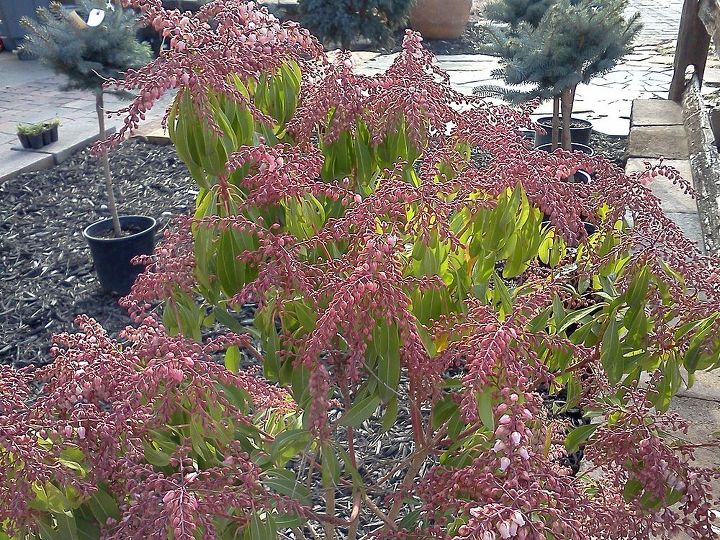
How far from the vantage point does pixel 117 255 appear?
12.7 feet

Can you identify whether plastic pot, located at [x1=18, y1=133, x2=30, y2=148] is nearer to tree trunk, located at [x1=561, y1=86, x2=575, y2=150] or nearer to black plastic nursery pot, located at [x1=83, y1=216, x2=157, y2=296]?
black plastic nursery pot, located at [x1=83, y1=216, x2=157, y2=296]

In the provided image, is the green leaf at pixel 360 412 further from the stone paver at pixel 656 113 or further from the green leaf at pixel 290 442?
the stone paver at pixel 656 113

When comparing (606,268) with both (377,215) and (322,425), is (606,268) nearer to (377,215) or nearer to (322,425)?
(377,215)

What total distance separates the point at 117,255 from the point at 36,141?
8.83 feet

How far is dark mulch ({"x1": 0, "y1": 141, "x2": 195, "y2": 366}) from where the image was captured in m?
3.75

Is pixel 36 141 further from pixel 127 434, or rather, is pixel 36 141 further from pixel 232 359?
pixel 127 434

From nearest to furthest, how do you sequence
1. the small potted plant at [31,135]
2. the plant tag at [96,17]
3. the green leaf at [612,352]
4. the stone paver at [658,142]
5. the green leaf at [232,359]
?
the green leaf at [612,352]
the green leaf at [232,359]
the plant tag at [96,17]
the stone paver at [658,142]
the small potted plant at [31,135]

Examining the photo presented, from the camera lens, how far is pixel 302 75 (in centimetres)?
185

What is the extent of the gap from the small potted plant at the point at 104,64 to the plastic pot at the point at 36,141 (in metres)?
1.85

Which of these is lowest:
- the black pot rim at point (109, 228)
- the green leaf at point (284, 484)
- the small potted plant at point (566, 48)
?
the black pot rim at point (109, 228)

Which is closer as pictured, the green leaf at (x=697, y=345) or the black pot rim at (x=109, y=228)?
the green leaf at (x=697, y=345)

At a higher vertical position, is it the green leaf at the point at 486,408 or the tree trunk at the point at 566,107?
the green leaf at the point at 486,408

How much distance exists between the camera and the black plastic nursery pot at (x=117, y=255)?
3867 mm

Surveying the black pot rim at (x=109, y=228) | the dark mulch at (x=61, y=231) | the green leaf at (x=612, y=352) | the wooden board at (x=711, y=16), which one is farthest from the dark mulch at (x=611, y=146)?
the green leaf at (x=612, y=352)
